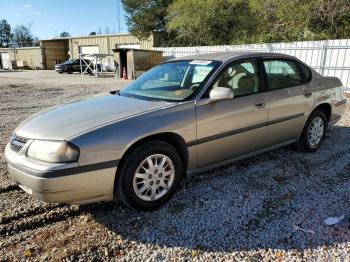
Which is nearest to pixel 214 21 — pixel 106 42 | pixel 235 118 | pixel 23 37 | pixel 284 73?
pixel 106 42

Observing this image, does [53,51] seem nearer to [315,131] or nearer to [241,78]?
[315,131]

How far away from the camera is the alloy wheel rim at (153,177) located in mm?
3104

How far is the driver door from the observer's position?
11.4 ft

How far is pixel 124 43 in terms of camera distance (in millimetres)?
35156

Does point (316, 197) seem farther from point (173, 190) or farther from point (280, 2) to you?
point (280, 2)

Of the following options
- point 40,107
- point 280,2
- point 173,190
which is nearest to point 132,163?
point 173,190

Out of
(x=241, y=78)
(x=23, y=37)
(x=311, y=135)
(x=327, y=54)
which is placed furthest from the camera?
(x=23, y=37)

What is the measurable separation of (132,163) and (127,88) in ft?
4.92

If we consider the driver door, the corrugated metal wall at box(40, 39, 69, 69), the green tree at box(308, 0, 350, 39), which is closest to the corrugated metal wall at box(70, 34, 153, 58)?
the corrugated metal wall at box(40, 39, 69, 69)

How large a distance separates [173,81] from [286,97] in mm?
1593

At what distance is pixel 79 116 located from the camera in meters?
3.15

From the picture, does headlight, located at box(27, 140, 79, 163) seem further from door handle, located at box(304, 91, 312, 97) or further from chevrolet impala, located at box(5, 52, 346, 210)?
door handle, located at box(304, 91, 312, 97)

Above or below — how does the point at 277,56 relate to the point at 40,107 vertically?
above

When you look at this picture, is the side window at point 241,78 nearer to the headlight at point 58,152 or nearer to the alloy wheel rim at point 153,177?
the alloy wheel rim at point 153,177
